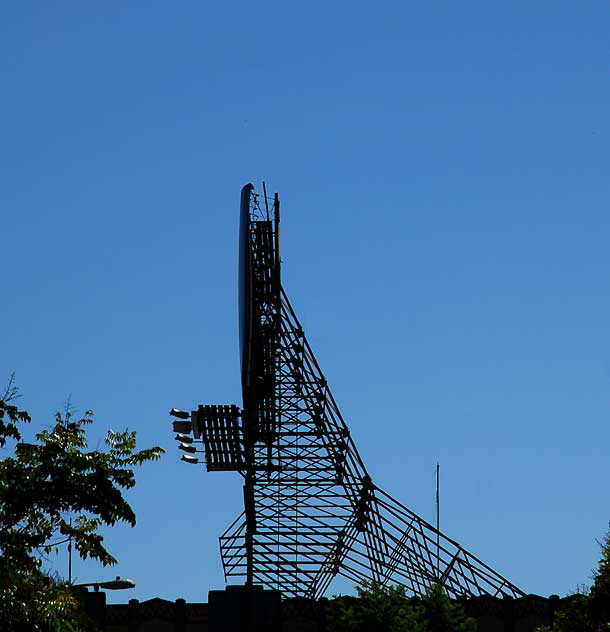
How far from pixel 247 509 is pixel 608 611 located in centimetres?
2047

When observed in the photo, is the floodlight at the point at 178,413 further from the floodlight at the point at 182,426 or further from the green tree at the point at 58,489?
the green tree at the point at 58,489

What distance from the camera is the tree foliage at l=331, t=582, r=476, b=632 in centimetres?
5203

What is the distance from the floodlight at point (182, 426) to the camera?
220 feet

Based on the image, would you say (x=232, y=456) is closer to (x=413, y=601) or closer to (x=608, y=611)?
(x=413, y=601)

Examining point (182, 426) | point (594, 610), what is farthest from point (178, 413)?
point (594, 610)

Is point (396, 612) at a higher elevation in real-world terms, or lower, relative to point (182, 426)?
lower

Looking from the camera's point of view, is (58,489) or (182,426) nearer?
(58,489)

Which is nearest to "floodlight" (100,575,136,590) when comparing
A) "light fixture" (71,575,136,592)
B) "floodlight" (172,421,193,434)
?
"light fixture" (71,575,136,592)

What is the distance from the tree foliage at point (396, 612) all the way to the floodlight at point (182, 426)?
14.2m

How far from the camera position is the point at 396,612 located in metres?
52.5

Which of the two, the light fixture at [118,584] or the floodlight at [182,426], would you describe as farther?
the floodlight at [182,426]

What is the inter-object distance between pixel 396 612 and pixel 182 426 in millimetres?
17374

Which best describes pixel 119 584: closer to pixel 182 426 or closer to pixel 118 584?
pixel 118 584

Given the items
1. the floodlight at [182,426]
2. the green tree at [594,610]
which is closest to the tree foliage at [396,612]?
the green tree at [594,610]
